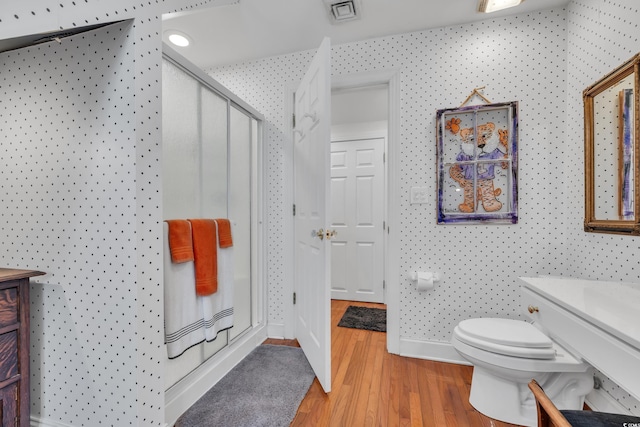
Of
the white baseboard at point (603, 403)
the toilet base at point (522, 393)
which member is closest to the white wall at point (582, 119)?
the white baseboard at point (603, 403)

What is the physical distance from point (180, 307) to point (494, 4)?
2.53m

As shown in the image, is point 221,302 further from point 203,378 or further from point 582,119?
point 582,119

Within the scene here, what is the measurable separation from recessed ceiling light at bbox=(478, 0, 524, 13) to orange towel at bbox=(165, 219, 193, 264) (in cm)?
219

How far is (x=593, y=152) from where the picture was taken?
156 cm

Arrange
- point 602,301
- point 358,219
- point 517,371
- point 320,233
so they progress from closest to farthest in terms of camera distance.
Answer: point 602,301 → point 517,371 → point 320,233 → point 358,219

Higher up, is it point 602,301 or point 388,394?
point 602,301

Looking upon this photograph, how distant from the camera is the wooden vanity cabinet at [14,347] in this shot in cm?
104

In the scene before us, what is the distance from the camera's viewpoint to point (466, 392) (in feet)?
5.50

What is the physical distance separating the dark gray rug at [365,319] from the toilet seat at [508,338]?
1.16 meters

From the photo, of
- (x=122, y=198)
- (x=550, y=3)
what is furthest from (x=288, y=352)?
(x=550, y=3)

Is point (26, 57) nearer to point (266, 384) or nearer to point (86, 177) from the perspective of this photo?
point (86, 177)

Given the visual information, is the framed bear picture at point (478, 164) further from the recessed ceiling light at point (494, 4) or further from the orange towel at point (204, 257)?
the orange towel at point (204, 257)

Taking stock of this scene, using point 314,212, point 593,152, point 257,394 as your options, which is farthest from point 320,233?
point 593,152

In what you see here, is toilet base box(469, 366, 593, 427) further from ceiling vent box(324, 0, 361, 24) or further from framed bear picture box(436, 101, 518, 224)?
ceiling vent box(324, 0, 361, 24)
